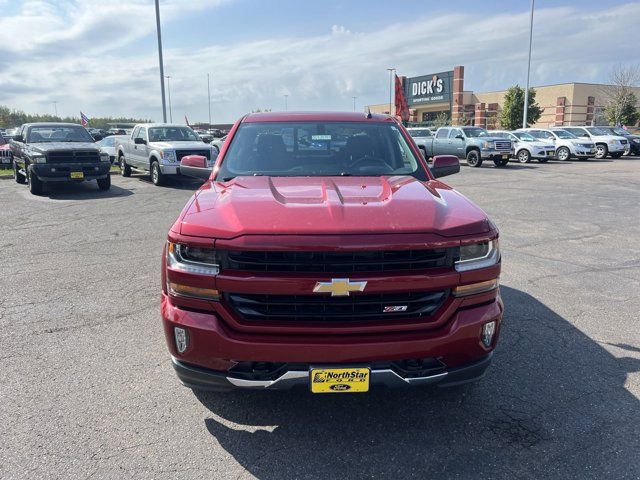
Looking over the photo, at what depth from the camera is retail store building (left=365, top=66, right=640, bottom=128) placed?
58.6 meters

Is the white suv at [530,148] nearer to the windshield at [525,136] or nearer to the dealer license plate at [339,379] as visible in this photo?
the windshield at [525,136]

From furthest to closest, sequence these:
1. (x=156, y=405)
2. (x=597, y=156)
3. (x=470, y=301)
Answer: (x=597, y=156)
(x=156, y=405)
(x=470, y=301)

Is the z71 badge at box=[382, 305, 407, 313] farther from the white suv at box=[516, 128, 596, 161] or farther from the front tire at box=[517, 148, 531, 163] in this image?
the white suv at box=[516, 128, 596, 161]

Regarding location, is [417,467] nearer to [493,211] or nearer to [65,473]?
[65,473]

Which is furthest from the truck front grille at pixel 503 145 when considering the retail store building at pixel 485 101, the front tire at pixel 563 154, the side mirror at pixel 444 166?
the retail store building at pixel 485 101

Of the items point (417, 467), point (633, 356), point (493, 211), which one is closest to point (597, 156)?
point (493, 211)

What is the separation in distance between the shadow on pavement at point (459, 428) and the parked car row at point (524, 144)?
63.3ft

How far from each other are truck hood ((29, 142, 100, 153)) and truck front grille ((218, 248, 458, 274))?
12.4 metres

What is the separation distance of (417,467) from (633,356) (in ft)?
7.75

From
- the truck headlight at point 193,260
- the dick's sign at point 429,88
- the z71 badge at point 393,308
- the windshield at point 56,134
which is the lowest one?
the z71 badge at point 393,308

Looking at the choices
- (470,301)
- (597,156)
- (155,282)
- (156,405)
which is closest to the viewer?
(470,301)

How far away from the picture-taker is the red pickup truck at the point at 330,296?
8.50 ft

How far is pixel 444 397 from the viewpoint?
11.0 ft

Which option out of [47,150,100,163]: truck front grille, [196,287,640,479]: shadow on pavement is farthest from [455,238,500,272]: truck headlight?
[47,150,100,163]: truck front grille
